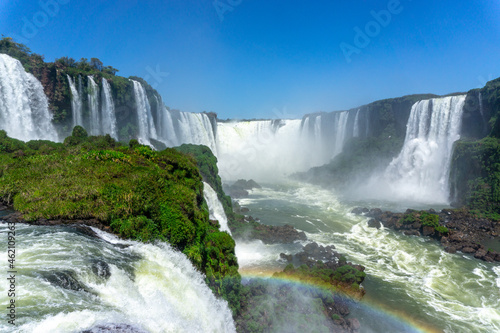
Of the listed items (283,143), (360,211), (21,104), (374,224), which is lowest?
(374,224)

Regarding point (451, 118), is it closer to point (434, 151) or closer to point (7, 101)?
point (434, 151)

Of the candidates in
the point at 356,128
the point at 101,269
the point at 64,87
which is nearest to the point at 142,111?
the point at 64,87

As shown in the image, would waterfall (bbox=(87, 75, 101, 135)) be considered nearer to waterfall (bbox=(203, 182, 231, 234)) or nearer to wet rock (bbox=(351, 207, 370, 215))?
waterfall (bbox=(203, 182, 231, 234))

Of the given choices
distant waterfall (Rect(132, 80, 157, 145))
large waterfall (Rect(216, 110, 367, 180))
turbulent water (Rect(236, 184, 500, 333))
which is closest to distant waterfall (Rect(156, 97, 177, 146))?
distant waterfall (Rect(132, 80, 157, 145))

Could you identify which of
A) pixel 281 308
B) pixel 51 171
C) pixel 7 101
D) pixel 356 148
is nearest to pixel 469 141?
pixel 356 148

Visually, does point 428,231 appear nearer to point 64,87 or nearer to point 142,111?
point 142,111
